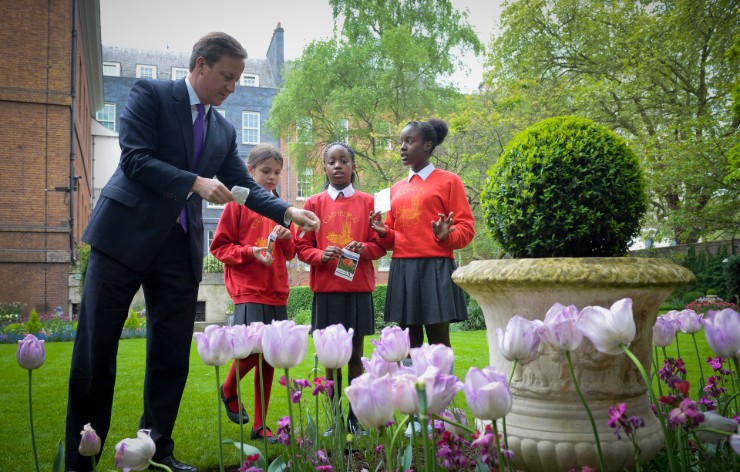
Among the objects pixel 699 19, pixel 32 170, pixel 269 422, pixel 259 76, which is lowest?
pixel 269 422

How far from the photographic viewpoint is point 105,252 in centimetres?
267

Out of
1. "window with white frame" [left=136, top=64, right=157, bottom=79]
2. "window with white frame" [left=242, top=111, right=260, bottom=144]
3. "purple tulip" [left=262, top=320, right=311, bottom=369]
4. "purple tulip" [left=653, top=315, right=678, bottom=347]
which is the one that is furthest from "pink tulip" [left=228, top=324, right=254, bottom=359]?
"window with white frame" [left=136, top=64, right=157, bottom=79]

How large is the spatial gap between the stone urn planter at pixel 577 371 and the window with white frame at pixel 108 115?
32.3 meters

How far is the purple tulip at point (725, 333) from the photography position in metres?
1.47

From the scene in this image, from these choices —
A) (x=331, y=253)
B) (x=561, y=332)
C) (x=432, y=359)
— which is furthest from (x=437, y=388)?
(x=331, y=253)

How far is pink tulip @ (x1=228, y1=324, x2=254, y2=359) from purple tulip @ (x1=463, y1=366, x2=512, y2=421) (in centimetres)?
79

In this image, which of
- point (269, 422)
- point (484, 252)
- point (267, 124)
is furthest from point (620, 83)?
point (269, 422)

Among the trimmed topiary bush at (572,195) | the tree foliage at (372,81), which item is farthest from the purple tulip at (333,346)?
the tree foliage at (372,81)

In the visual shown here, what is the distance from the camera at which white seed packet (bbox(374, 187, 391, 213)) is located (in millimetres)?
3651

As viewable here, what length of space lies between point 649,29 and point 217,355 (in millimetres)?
17034

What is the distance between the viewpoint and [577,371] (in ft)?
7.64

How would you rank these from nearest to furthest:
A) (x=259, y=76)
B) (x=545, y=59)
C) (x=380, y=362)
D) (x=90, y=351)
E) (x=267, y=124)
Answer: (x=380, y=362) < (x=90, y=351) < (x=545, y=59) < (x=267, y=124) < (x=259, y=76)

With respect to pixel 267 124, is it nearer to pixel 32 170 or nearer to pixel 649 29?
pixel 32 170

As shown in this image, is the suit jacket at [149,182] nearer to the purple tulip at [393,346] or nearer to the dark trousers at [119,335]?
the dark trousers at [119,335]
